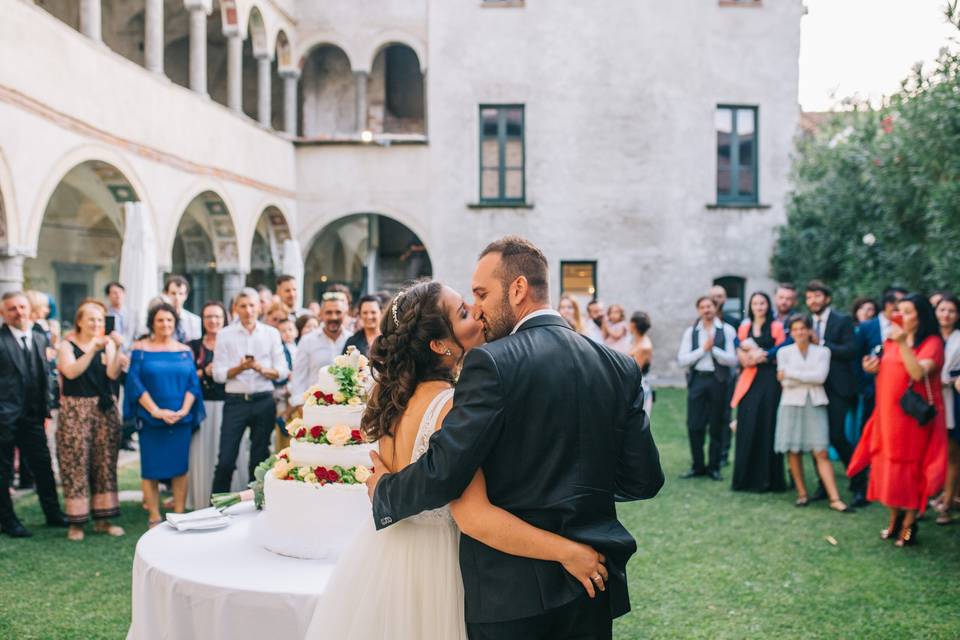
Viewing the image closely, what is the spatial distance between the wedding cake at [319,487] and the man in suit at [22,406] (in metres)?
4.23

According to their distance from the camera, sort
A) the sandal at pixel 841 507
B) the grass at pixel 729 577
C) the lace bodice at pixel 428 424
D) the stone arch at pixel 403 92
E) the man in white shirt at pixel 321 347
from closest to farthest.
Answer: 1. the lace bodice at pixel 428 424
2. the grass at pixel 729 577
3. the man in white shirt at pixel 321 347
4. the sandal at pixel 841 507
5. the stone arch at pixel 403 92

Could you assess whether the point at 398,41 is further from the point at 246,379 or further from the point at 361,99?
the point at 246,379

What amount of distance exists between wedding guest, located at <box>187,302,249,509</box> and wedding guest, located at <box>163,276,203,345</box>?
7.4 inches

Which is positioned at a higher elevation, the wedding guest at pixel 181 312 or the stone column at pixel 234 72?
the stone column at pixel 234 72

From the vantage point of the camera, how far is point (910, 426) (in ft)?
21.4

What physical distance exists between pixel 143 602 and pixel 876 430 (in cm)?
581

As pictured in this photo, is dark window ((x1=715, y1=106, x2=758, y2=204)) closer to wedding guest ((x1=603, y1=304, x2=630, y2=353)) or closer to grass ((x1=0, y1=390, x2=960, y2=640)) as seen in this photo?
wedding guest ((x1=603, y1=304, x2=630, y2=353))

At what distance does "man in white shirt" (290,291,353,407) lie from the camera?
7.21m

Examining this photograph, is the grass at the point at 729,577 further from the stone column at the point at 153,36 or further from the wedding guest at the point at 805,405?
the stone column at the point at 153,36

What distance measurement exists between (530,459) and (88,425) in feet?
18.9

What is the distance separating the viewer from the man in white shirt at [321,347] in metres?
7.21

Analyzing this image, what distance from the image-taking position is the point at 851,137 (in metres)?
14.1

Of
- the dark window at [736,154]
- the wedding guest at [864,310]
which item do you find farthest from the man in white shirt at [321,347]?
the dark window at [736,154]

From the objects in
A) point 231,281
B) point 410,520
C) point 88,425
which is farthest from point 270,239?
point 410,520
